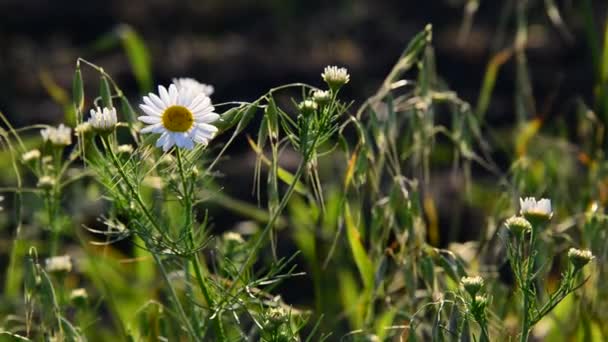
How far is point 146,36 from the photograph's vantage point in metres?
5.23

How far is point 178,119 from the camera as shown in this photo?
1.15 metres

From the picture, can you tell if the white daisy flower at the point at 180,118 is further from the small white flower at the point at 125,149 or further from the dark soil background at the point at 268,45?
the dark soil background at the point at 268,45

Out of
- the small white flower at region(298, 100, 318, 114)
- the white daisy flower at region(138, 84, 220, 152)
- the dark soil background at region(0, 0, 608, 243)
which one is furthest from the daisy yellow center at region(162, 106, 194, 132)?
the dark soil background at region(0, 0, 608, 243)

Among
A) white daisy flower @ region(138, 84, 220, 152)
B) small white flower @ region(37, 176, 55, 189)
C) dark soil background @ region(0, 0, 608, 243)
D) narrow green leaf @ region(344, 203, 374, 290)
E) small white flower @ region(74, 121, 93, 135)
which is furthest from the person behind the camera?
dark soil background @ region(0, 0, 608, 243)

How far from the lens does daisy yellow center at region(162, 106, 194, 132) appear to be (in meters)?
1.14

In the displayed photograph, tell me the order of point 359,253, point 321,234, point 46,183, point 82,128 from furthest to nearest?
1. point 321,234
2. point 359,253
3. point 46,183
4. point 82,128

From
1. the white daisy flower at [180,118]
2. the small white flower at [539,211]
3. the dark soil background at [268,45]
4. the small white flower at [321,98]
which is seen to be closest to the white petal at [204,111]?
the white daisy flower at [180,118]

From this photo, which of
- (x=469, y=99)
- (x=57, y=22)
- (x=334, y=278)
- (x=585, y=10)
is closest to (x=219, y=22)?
(x=57, y=22)

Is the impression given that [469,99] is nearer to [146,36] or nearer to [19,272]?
[146,36]

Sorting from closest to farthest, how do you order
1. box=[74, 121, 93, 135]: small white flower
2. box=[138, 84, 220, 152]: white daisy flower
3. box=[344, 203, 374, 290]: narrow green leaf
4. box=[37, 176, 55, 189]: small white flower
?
box=[138, 84, 220, 152]: white daisy flower < box=[74, 121, 93, 135]: small white flower < box=[37, 176, 55, 189]: small white flower < box=[344, 203, 374, 290]: narrow green leaf

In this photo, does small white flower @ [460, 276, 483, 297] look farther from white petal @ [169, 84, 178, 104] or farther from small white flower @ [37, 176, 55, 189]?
small white flower @ [37, 176, 55, 189]

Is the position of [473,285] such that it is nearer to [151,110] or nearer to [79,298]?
[151,110]

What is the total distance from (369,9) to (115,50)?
1192 mm

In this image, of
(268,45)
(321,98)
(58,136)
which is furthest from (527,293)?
(268,45)
